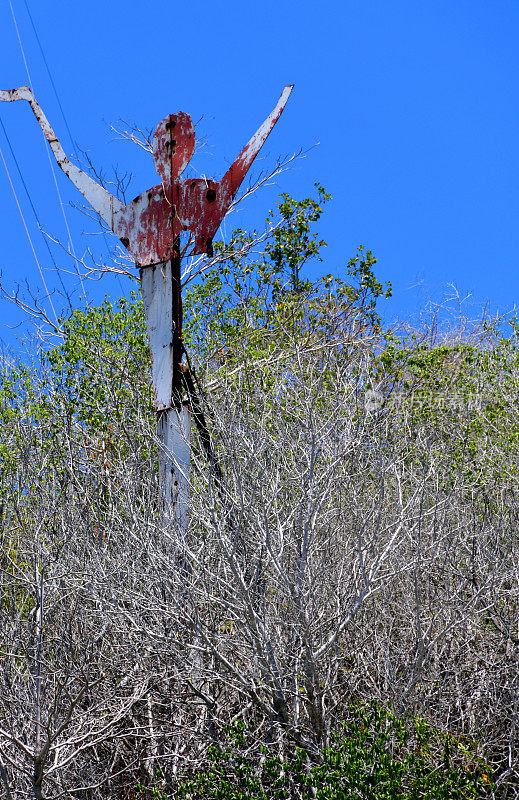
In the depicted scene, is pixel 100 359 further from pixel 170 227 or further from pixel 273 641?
pixel 273 641

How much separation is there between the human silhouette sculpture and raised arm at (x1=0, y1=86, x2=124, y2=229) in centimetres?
36

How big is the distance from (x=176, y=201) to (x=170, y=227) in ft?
0.85

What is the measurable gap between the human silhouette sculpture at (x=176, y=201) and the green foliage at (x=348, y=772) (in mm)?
4437

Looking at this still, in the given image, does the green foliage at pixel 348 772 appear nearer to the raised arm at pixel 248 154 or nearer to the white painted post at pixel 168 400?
the white painted post at pixel 168 400

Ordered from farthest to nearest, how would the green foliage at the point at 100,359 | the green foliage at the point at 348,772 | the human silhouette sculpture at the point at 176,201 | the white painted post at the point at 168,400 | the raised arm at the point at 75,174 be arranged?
the green foliage at the point at 100,359
the raised arm at the point at 75,174
the human silhouette sculpture at the point at 176,201
the white painted post at the point at 168,400
the green foliage at the point at 348,772

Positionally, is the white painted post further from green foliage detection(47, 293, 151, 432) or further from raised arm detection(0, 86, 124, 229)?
green foliage detection(47, 293, 151, 432)

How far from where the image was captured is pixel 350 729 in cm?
560

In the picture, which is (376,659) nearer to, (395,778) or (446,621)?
(446,621)

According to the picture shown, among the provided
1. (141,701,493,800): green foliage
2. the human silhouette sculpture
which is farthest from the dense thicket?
the human silhouette sculpture

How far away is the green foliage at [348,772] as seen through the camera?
4875 mm

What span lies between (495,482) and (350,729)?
13.8 feet

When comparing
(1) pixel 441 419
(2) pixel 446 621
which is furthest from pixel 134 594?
(1) pixel 441 419

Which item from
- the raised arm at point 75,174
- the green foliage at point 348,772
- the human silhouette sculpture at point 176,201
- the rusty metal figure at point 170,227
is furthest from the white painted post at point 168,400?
the green foliage at point 348,772

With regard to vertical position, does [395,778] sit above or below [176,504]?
below
